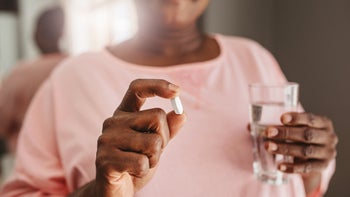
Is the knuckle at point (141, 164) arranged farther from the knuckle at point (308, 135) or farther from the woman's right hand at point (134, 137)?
the knuckle at point (308, 135)

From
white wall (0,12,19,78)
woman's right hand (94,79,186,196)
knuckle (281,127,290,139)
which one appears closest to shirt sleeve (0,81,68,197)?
woman's right hand (94,79,186,196)

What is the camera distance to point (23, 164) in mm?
575

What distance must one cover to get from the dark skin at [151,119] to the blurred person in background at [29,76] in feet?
2.41

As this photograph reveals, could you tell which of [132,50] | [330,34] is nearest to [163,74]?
[132,50]

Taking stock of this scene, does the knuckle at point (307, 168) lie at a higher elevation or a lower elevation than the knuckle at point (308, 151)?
lower

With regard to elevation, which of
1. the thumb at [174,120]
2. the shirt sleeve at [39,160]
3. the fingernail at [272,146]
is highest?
the thumb at [174,120]

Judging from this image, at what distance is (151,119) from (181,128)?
110 millimetres

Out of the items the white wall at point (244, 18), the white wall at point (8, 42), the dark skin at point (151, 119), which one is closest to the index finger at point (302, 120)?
the dark skin at point (151, 119)

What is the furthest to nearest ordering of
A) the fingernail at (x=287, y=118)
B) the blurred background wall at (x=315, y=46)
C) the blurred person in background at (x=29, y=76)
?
1. the blurred person in background at (x=29, y=76)
2. the blurred background wall at (x=315, y=46)
3. the fingernail at (x=287, y=118)

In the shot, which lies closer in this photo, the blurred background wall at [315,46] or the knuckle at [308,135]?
the knuckle at [308,135]

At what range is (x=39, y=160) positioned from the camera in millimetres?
570

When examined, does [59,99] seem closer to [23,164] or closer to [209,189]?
[23,164]

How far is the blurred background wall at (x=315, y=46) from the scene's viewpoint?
0.74 m

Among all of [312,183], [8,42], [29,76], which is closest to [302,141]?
[312,183]
